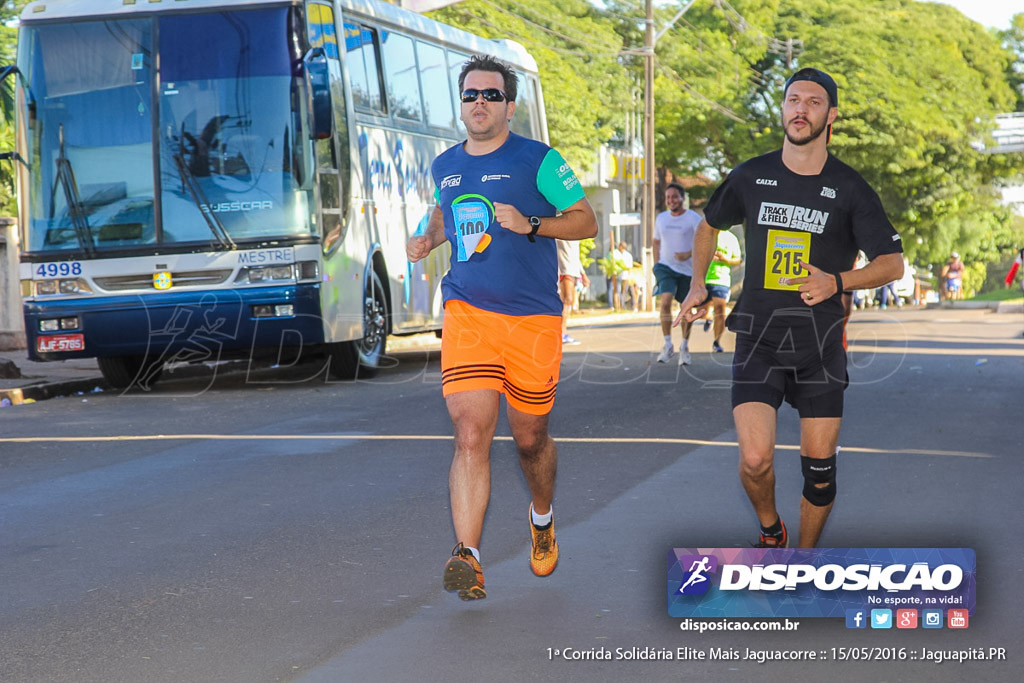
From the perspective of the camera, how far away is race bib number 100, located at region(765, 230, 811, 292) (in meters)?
5.23

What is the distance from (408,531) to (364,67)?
9.68 metres

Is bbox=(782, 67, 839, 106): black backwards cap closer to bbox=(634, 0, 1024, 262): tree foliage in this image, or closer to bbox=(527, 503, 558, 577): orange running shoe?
bbox=(527, 503, 558, 577): orange running shoe

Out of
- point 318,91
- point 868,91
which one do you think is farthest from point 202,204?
point 868,91

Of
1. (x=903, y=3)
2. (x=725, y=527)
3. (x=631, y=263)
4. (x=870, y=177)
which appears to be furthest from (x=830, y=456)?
(x=903, y=3)

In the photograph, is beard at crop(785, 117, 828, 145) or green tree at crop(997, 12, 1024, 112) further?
green tree at crop(997, 12, 1024, 112)

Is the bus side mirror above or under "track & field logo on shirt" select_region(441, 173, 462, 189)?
above

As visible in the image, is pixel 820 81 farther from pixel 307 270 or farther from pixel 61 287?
pixel 61 287

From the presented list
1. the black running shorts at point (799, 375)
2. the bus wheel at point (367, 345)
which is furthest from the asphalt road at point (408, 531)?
the bus wheel at point (367, 345)

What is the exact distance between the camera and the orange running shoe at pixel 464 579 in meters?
5.03

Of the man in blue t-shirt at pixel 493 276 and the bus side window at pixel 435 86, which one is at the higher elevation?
the bus side window at pixel 435 86

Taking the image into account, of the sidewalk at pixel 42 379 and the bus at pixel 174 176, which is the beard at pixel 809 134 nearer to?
the bus at pixel 174 176

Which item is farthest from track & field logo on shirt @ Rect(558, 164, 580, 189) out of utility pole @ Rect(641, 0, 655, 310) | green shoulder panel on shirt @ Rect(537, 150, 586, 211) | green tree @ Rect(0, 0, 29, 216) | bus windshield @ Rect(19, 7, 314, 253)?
utility pole @ Rect(641, 0, 655, 310)

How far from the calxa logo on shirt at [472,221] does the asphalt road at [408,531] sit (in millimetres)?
1259

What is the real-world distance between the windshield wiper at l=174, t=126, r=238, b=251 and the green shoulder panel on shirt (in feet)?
28.6
